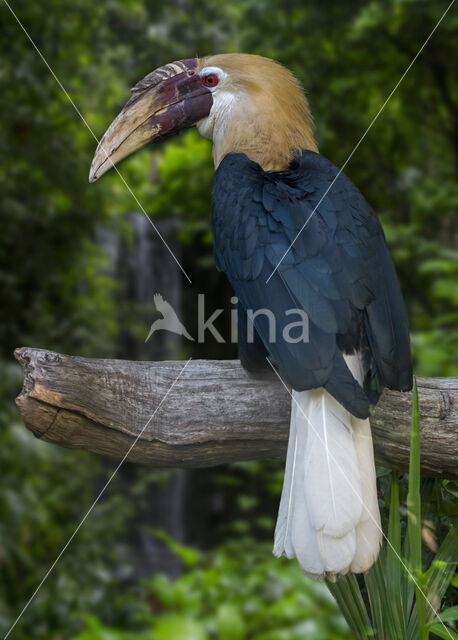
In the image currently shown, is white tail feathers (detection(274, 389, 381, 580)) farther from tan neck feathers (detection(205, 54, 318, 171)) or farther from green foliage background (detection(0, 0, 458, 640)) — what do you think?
tan neck feathers (detection(205, 54, 318, 171))

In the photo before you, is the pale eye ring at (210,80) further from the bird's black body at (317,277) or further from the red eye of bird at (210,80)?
the bird's black body at (317,277)

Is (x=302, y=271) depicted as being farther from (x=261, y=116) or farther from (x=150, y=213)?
(x=150, y=213)

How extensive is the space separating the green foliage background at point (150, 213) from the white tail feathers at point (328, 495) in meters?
0.33

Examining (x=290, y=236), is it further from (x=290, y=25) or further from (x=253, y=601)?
(x=290, y=25)

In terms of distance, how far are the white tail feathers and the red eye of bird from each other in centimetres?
94

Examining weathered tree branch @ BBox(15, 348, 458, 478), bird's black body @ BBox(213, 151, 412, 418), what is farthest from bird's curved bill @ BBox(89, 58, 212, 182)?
weathered tree branch @ BBox(15, 348, 458, 478)

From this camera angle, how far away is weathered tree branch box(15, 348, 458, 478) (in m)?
1.37

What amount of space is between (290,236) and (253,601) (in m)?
2.14

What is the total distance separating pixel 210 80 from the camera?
5.94 ft

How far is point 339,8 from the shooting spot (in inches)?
164

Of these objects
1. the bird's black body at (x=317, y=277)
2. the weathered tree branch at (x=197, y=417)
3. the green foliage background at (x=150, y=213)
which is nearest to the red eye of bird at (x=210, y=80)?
the bird's black body at (x=317, y=277)

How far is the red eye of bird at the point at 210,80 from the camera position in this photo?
1.80m

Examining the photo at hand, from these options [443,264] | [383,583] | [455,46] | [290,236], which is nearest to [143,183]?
[455,46]

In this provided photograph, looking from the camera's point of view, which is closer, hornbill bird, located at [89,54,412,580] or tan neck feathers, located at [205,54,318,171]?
hornbill bird, located at [89,54,412,580]
